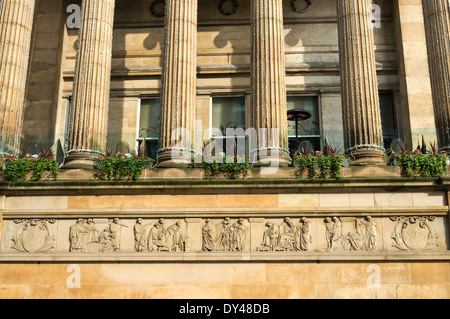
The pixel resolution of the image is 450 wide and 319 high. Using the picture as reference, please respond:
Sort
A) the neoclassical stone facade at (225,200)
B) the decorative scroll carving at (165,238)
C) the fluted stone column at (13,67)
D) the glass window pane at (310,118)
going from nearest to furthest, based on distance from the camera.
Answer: the neoclassical stone facade at (225,200) < the decorative scroll carving at (165,238) < the fluted stone column at (13,67) < the glass window pane at (310,118)

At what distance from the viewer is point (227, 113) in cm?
2402

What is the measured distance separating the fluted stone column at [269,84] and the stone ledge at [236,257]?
3299 millimetres

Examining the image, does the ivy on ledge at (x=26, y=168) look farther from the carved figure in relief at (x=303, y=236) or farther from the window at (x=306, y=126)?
the window at (x=306, y=126)

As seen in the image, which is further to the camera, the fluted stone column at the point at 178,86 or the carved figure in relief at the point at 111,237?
the fluted stone column at the point at 178,86

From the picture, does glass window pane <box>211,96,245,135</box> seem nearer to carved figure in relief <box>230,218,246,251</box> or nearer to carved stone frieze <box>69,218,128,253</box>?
carved figure in relief <box>230,218,246,251</box>

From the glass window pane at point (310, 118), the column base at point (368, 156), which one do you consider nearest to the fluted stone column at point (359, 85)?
the column base at point (368, 156)

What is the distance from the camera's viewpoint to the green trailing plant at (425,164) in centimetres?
1695

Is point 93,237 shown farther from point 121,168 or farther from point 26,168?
point 26,168

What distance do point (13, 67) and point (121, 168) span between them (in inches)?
250

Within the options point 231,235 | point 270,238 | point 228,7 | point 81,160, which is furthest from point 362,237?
point 228,7

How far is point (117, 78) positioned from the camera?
80.0ft

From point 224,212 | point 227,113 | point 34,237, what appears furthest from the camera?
point 227,113

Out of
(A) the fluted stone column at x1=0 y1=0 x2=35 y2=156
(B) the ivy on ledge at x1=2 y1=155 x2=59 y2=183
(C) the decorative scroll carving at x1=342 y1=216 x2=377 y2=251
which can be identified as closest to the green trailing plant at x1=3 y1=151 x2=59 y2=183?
(B) the ivy on ledge at x1=2 y1=155 x2=59 y2=183

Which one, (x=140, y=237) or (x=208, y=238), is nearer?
(x=208, y=238)
